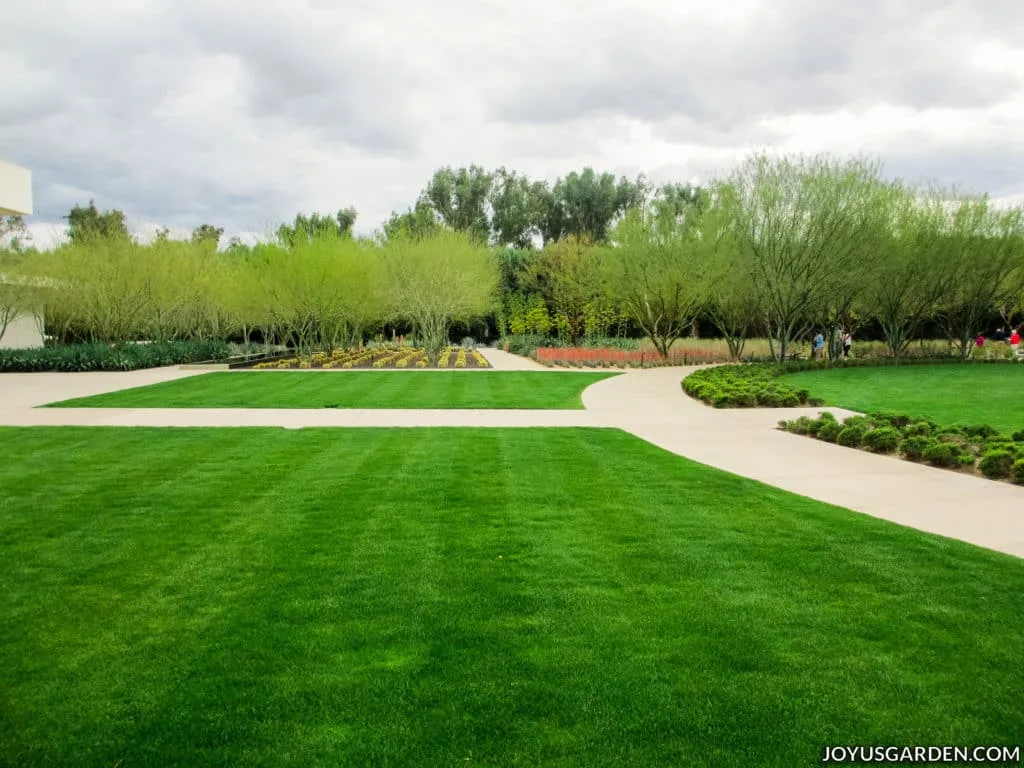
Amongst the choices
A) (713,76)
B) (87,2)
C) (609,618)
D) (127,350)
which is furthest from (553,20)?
(127,350)

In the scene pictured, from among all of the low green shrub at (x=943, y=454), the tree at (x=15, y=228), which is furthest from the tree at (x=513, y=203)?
the low green shrub at (x=943, y=454)

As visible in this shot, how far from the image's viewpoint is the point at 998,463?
761 centimetres

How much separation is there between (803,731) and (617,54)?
10086 millimetres

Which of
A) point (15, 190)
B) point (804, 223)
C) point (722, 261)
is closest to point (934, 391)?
point (804, 223)

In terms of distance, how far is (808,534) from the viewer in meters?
5.39

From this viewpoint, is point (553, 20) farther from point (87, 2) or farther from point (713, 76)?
point (87, 2)

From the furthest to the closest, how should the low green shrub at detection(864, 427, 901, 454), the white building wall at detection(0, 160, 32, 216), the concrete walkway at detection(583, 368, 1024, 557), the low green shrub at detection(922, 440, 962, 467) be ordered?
1. the white building wall at detection(0, 160, 32, 216)
2. the low green shrub at detection(864, 427, 901, 454)
3. the low green shrub at detection(922, 440, 962, 467)
4. the concrete walkway at detection(583, 368, 1024, 557)

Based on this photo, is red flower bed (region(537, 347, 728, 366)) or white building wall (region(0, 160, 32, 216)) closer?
white building wall (region(0, 160, 32, 216))

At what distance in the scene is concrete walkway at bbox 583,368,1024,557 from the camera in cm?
591

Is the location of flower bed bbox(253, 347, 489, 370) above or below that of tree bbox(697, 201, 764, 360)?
below

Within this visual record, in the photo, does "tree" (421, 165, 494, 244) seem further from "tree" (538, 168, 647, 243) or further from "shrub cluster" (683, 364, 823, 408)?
"shrub cluster" (683, 364, 823, 408)

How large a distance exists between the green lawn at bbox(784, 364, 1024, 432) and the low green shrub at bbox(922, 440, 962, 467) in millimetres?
3276

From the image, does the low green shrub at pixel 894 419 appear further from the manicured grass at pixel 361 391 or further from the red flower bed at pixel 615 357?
the red flower bed at pixel 615 357

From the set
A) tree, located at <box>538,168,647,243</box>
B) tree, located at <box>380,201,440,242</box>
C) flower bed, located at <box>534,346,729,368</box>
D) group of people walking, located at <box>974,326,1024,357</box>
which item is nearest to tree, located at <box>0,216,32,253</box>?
tree, located at <box>380,201,440,242</box>
